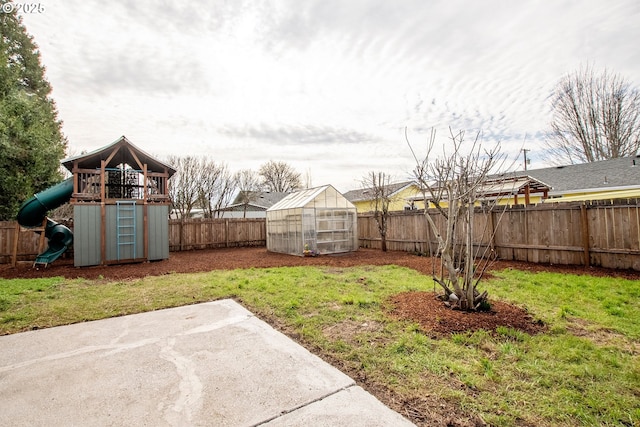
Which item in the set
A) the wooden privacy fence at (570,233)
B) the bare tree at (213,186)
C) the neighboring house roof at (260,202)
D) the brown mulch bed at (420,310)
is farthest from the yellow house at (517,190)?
the neighboring house roof at (260,202)

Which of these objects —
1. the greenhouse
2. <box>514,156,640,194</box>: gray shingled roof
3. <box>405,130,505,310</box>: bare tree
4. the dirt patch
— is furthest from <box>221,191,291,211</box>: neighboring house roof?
<box>405,130,505,310</box>: bare tree

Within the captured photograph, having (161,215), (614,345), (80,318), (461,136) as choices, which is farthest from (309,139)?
(614,345)

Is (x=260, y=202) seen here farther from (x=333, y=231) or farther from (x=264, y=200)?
(x=333, y=231)

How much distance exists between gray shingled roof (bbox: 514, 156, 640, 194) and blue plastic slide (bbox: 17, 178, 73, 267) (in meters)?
16.8

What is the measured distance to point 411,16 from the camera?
5.84 metres

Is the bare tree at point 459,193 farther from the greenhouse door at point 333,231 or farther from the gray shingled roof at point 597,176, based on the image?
the gray shingled roof at point 597,176

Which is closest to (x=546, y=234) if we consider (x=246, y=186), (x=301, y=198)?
(x=301, y=198)

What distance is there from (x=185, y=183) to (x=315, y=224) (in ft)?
43.2

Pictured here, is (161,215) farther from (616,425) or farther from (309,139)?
(616,425)

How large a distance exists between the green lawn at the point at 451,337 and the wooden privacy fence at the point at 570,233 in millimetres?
1327

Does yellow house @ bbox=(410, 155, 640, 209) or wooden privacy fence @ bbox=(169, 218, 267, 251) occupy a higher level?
yellow house @ bbox=(410, 155, 640, 209)

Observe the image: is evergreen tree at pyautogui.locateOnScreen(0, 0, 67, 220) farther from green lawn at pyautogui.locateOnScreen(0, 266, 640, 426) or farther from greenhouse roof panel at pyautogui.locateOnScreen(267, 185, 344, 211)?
greenhouse roof panel at pyautogui.locateOnScreen(267, 185, 344, 211)

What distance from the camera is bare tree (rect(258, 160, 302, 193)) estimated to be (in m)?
35.5

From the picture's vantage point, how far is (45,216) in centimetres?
899
